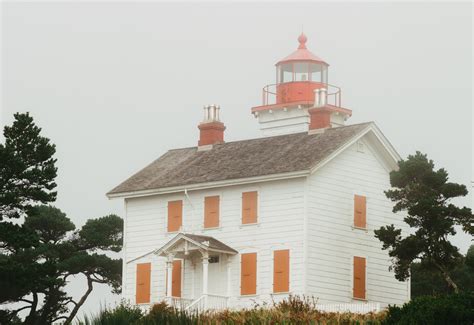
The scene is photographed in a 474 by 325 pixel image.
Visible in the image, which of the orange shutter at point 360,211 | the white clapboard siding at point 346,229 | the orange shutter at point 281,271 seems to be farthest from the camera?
the orange shutter at point 360,211

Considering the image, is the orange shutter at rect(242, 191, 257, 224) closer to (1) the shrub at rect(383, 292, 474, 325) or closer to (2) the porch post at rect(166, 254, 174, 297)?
(2) the porch post at rect(166, 254, 174, 297)

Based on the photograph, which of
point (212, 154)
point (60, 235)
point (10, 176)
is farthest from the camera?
point (60, 235)

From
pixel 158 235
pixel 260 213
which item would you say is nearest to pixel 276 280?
pixel 260 213

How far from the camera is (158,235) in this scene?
5091 cm

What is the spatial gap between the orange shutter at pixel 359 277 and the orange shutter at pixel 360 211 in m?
1.17

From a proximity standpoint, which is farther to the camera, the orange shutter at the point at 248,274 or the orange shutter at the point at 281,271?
the orange shutter at the point at 248,274

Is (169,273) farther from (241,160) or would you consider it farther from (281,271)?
(241,160)

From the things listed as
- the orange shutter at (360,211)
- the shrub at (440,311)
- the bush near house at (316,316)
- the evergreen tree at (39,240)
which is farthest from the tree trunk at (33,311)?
the shrub at (440,311)

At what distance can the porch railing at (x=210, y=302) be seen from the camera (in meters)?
46.4

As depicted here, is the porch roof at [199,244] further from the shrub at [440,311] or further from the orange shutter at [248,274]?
the shrub at [440,311]

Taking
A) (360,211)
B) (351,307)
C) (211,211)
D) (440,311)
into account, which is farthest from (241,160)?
(440,311)

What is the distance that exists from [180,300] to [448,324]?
59.5ft

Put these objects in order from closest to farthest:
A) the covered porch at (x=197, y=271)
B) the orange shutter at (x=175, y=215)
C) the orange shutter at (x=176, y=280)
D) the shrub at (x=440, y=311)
Result: 1. the shrub at (x=440, y=311)
2. the covered porch at (x=197, y=271)
3. the orange shutter at (x=176, y=280)
4. the orange shutter at (x=175, y=215)

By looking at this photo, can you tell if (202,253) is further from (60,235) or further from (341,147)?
(60,235)
